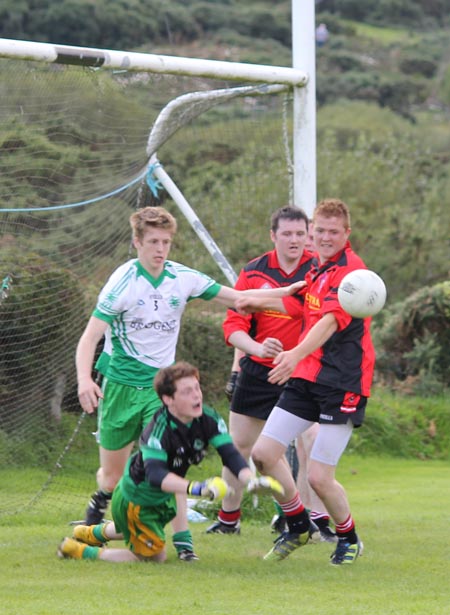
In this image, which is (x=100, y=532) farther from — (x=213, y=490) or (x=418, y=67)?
(x=418, y=67)

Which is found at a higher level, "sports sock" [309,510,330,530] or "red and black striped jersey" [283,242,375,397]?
"red and black striped jersey" [283,242,375,397]

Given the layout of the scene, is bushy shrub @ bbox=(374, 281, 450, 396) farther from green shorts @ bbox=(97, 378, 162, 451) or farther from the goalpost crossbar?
green shorts @ bbox=(97, 378, 162, 451)

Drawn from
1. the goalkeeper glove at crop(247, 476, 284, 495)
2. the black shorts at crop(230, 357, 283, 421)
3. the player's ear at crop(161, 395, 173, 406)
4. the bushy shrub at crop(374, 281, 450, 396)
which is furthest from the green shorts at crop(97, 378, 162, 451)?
the bushy shrub at crop(374, 281, 450, 396)

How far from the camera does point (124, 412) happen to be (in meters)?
6.77

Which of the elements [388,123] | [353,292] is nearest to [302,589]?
[353,292]

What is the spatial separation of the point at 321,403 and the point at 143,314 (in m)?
1.22

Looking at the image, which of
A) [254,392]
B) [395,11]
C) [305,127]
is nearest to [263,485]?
[254,392]

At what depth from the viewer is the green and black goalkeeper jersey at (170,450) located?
5.90 metres

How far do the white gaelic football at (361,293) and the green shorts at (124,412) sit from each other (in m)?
1.37

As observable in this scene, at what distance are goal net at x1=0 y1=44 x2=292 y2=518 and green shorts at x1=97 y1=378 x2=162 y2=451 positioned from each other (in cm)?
162

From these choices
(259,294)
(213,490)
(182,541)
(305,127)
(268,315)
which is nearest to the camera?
(213,490)

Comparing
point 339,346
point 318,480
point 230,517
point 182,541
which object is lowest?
point 230,517

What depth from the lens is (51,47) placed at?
23.4 feet

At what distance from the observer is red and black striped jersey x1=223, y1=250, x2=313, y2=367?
7.21 m
